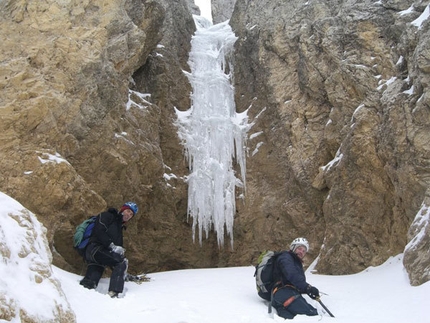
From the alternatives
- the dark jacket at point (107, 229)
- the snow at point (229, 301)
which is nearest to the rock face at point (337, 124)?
the snow at point (229, 301)

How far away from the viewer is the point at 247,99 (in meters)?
14.4

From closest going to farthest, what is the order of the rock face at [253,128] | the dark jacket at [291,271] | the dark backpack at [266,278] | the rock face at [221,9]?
the dark jacket at [291,271] → the dark backpack at [266,278] → the rock face at [253,128] → the rock face at [221,9]

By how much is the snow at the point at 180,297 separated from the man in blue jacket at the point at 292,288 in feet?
0.69

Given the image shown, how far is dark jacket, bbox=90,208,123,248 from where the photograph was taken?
6391 mm

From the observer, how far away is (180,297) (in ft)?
18.4

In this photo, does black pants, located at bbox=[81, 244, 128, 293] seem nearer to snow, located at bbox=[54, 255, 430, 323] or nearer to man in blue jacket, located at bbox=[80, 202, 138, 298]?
man in blue jacket, located at bbox=[80, 202, 138, 298]

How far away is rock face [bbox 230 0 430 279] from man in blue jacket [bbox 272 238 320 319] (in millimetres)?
1731

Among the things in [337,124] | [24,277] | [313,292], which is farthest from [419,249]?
[24,277]

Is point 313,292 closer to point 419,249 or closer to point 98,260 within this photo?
point 419,249

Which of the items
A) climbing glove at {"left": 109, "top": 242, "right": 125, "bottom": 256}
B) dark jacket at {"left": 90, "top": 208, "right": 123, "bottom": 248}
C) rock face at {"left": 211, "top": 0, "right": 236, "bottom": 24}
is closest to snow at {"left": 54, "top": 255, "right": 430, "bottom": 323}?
climbing glove at {"left": 109, "top": 242, "right": 125, "bottom": 256}

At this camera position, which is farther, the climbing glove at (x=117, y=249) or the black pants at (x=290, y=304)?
A: the climbing glove at (x=117, y=249)

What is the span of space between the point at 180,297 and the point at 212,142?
8090 millimetres

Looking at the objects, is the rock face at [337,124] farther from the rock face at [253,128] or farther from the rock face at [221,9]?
the rock face at [221,9]

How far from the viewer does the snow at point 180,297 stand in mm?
3769
